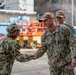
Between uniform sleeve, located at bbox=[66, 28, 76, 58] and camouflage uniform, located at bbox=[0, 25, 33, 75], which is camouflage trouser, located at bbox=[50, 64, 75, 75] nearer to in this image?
uniform sleeve, located at bbox=[66, 28, 76, 58]

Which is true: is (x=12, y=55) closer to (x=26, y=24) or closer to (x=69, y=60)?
(x=69, y=60)

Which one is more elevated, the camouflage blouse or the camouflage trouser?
the camouflage blouse

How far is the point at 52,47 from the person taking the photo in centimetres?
483

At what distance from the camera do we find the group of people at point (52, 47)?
457 centimetres

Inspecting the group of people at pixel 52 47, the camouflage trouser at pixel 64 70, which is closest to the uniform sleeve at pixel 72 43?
the group of people at pixel 52 47

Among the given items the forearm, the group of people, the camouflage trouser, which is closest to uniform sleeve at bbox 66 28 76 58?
the group of people

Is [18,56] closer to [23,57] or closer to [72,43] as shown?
[23,57]

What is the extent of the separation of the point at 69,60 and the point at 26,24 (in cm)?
1787

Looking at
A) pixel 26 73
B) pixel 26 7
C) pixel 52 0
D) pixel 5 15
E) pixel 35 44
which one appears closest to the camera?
pixel 26 73

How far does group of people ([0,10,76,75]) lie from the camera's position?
457 centimetres

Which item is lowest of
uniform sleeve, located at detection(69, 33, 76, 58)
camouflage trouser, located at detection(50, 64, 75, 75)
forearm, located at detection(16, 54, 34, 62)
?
camouflage trouser, located at detection(50, 64, 75, 75)

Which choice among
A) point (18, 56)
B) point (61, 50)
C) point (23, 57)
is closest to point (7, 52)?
point (18, 56)

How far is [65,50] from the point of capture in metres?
4.79

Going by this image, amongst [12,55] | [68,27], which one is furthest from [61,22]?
[12,55]
